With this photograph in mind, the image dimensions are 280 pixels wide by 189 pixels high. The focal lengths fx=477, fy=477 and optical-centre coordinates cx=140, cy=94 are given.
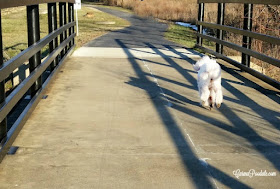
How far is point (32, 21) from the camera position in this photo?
644 centimetres

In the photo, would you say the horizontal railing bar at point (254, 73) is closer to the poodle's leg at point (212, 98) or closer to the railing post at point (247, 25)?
the railing post at point (247, 25)

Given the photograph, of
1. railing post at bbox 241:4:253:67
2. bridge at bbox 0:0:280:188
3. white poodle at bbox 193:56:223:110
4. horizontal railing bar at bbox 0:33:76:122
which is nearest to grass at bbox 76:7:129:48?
railing post at bbox 241:4:253:67

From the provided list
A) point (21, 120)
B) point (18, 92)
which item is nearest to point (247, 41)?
point (21, 120)

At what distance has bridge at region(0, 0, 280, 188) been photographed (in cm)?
422

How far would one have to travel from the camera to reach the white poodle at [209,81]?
647cm

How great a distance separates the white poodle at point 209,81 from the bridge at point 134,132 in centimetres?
17

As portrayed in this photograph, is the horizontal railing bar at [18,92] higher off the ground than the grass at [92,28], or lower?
lower

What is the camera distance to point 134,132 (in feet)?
18.3

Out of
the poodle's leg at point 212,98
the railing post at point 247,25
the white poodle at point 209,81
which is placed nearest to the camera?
the white poodle at point 209,81

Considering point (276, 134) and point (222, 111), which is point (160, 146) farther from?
point (222, 111)

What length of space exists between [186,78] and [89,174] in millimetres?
5291

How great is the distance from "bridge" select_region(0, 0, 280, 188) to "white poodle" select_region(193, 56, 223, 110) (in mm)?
→ 172

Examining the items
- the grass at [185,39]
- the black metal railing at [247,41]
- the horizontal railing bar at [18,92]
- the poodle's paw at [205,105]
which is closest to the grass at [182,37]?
A: the grass at [185,39]

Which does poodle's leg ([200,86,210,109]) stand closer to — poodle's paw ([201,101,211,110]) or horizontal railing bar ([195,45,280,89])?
poodle's paw ([201,101,211,110])
